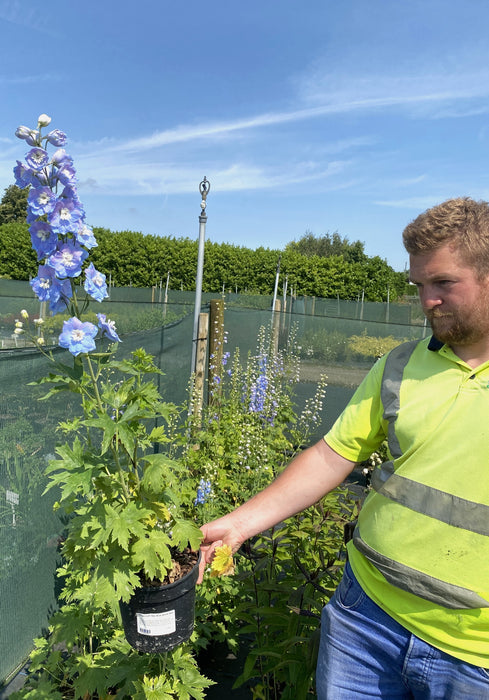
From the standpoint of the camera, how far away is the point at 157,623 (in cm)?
158

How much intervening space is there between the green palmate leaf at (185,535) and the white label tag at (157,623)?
212 mm

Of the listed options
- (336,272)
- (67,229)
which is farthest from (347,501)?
(336,272)

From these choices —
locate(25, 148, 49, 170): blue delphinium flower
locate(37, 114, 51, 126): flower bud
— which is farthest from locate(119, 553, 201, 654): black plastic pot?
locate(37, 114, 51, 126): flower bud

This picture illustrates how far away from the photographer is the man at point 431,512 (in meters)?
1.29

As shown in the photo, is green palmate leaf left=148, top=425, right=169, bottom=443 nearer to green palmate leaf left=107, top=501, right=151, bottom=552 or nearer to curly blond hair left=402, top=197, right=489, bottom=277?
green palmate leaf left=107, top=501, right=151, bottom=552

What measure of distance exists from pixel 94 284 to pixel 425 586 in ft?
4.02

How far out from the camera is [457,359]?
1.42 metres

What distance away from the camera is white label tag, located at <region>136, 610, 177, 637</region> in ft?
5.16

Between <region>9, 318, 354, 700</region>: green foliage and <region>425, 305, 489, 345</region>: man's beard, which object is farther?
<region>9, 318, 354, 700</region>: green foliage

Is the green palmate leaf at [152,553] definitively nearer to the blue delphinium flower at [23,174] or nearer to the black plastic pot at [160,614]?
the black plastic pot at [160,614]

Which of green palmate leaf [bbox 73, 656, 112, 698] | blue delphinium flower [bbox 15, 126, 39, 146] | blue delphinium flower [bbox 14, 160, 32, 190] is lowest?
green palmate leaf [bbox 73, 656, 112, 698]

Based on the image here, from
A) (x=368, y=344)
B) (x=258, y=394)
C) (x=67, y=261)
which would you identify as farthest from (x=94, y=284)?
(x=368, y=344)

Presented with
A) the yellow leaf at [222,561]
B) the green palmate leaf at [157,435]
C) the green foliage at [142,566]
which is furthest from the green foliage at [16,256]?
the yellow leaf at [222,561]

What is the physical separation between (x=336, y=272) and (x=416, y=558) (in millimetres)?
23577
